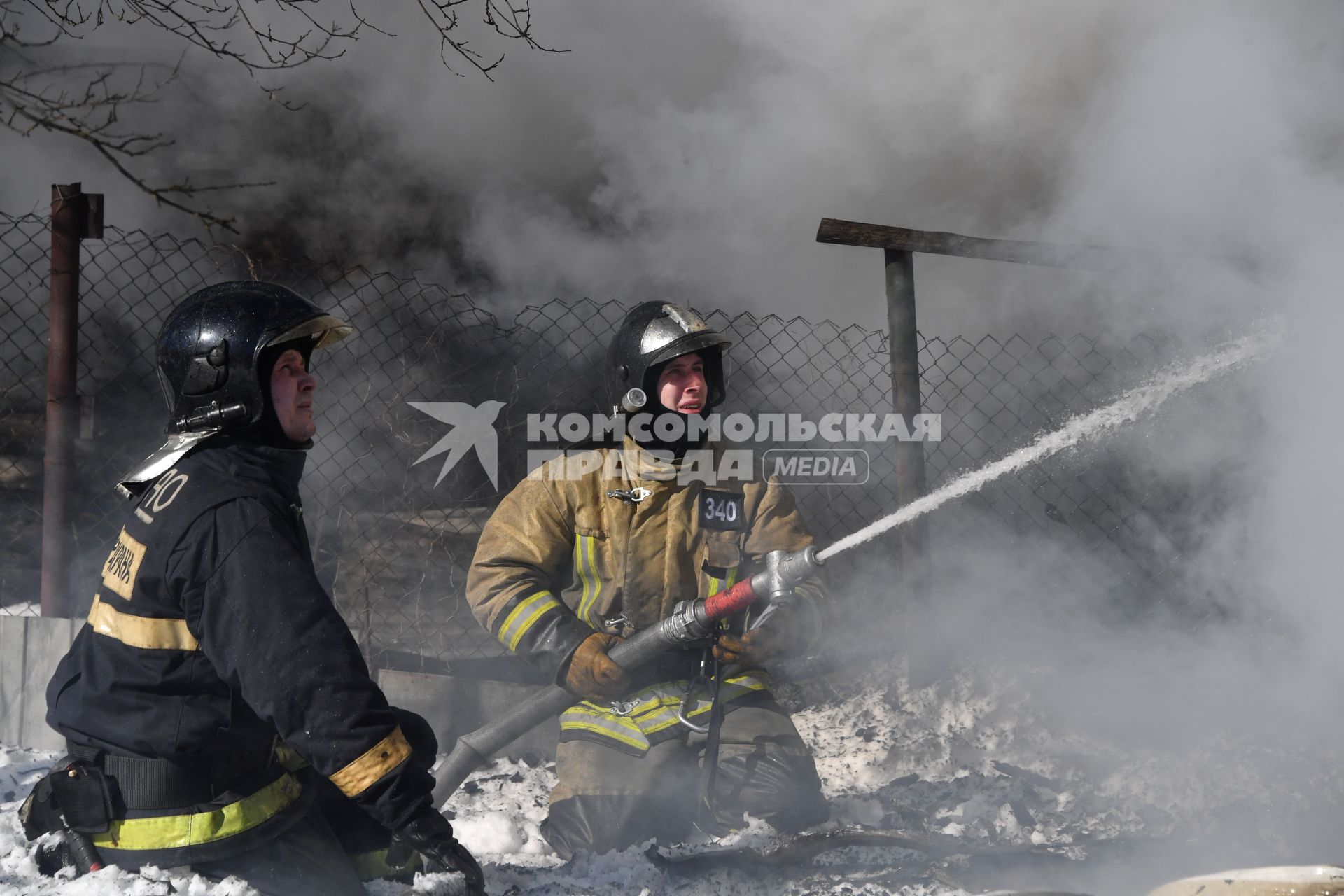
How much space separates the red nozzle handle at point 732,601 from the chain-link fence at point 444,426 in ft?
6.38

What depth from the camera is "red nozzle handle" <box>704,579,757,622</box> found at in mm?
2906

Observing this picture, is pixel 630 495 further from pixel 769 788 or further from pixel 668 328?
pixel 769 788

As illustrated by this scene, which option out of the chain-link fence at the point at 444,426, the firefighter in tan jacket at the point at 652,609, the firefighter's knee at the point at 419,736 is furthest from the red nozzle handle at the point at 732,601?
the chain-link fence at the point at 444,426

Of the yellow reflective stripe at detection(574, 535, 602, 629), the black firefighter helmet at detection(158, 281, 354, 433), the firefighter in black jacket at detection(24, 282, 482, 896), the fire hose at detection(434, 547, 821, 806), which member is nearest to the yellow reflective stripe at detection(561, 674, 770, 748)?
the fire hose at detection(434, 547, 821, 806)

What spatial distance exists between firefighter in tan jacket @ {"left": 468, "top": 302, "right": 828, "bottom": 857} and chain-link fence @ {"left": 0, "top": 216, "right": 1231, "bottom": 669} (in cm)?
135

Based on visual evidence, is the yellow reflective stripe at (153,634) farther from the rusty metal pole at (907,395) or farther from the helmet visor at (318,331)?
the rusty metal pole at (907,395)

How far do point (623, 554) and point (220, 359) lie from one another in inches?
60.5

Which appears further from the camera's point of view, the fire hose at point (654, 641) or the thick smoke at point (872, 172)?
the thick smoke at point (872, 172)

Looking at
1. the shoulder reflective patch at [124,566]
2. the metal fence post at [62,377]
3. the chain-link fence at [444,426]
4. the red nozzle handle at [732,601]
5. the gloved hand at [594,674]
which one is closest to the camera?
the shoulder reflective patch at [124,566]

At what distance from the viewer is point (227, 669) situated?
1.93 meters

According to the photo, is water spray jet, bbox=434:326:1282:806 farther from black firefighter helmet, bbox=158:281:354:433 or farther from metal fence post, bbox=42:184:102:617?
metal fence post, bbox=42:184:102:617

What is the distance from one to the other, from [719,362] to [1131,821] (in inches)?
81.2

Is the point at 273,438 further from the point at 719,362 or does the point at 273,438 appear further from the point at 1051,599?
the point at 1051,599

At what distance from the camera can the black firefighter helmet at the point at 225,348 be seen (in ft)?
7.00
